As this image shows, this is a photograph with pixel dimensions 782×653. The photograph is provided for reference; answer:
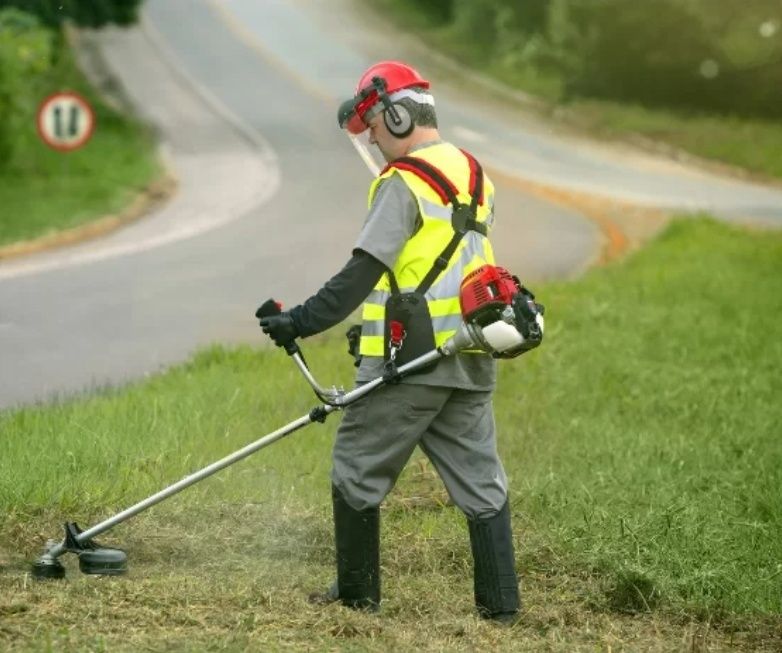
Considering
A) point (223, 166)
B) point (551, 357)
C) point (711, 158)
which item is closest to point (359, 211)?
point (223, 166)

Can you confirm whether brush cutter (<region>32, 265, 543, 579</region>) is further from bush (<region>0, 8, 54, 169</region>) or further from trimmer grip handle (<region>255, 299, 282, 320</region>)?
bush (<region>0, 8, 54, 169</region>)

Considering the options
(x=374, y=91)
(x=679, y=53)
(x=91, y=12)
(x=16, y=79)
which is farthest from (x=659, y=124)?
(x=374, y=91)

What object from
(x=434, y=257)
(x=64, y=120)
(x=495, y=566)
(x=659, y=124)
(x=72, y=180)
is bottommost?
(x=495, y=566)

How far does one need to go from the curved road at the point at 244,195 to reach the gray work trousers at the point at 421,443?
4181mm

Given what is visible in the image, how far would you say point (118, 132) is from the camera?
32.8 m

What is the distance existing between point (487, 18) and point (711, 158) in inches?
497

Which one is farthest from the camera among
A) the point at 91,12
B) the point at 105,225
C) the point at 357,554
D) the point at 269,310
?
the point at 91,12

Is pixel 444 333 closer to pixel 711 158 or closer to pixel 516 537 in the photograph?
pixel 516 537

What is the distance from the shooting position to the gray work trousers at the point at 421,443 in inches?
233

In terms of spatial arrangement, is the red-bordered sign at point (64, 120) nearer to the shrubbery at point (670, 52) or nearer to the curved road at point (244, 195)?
the curved road at point (244, 195)

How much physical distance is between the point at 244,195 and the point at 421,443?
19.5 metres

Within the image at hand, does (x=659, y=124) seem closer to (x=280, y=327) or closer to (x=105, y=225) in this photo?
(x=105, y=225)

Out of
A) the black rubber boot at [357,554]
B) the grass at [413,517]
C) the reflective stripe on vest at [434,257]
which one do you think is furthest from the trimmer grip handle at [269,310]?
the grass at [413,517]

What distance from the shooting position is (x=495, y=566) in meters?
6.10
